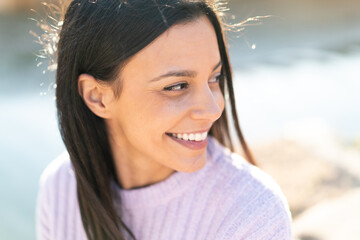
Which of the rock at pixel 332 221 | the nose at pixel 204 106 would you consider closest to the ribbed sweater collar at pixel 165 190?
the nose at pixel 204 106

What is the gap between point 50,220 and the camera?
1935 millimetres

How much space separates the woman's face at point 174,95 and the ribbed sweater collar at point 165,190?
136 mm

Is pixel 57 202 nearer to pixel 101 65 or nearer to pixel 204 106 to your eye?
pixel 101 65

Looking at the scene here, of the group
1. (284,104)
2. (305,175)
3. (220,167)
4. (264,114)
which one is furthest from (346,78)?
(220,167)

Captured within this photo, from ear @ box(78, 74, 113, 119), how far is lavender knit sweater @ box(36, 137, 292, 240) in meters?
0.36

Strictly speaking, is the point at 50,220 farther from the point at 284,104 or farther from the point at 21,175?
the point at 284,104

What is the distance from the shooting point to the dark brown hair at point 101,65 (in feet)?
4.79

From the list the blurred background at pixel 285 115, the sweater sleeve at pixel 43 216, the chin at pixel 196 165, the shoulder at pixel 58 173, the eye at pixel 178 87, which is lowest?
the blurred background at pixel 285 115

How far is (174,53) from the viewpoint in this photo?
145cm

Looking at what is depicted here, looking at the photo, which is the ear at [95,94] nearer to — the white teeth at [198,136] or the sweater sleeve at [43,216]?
the white teeth at [198,136]

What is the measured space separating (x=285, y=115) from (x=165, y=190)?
3.51 m

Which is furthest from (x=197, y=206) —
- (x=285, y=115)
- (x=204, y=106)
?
(x=285, y=115)

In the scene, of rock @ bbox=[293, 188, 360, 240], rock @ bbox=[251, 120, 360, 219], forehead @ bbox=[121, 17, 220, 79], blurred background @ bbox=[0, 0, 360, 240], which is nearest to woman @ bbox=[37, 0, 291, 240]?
forehead @ bbox=[121, 17, 220, 79]

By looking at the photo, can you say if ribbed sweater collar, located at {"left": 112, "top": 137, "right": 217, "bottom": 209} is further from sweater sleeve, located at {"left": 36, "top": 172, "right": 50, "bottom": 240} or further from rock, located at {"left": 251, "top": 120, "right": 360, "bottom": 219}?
rock, located at {"left": 251, "top": 120, "right": 360, "bottom": 219}
